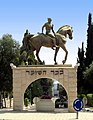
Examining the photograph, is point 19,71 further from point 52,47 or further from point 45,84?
point 45,84

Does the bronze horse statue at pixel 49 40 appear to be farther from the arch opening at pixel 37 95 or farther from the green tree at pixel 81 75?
the green tree at pixel 81 75

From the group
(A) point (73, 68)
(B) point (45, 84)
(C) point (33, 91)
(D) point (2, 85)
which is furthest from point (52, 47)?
(B) point (45, 84)

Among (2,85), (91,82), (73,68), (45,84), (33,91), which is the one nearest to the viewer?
(73,68)

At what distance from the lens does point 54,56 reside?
3294 centimetres

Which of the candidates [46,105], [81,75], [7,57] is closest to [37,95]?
[81,75]

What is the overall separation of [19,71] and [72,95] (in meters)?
4.87

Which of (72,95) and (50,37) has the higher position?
(50,37)

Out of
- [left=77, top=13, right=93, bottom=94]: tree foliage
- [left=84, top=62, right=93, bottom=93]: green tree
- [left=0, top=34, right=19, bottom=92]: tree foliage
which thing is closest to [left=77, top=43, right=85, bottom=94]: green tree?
[left=77, top=13, right=93, bottom=94]: tree foliage

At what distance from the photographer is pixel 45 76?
31.4 metres

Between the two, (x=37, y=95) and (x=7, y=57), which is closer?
(x=7, y=57)

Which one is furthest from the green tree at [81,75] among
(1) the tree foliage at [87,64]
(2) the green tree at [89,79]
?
(2) the green tree at [89,79]

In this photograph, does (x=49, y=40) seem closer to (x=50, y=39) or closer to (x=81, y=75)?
(x=50, y=39)

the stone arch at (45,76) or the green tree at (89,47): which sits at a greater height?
the green tree at (89,47)

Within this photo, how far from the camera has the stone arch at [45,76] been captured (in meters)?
31.3
